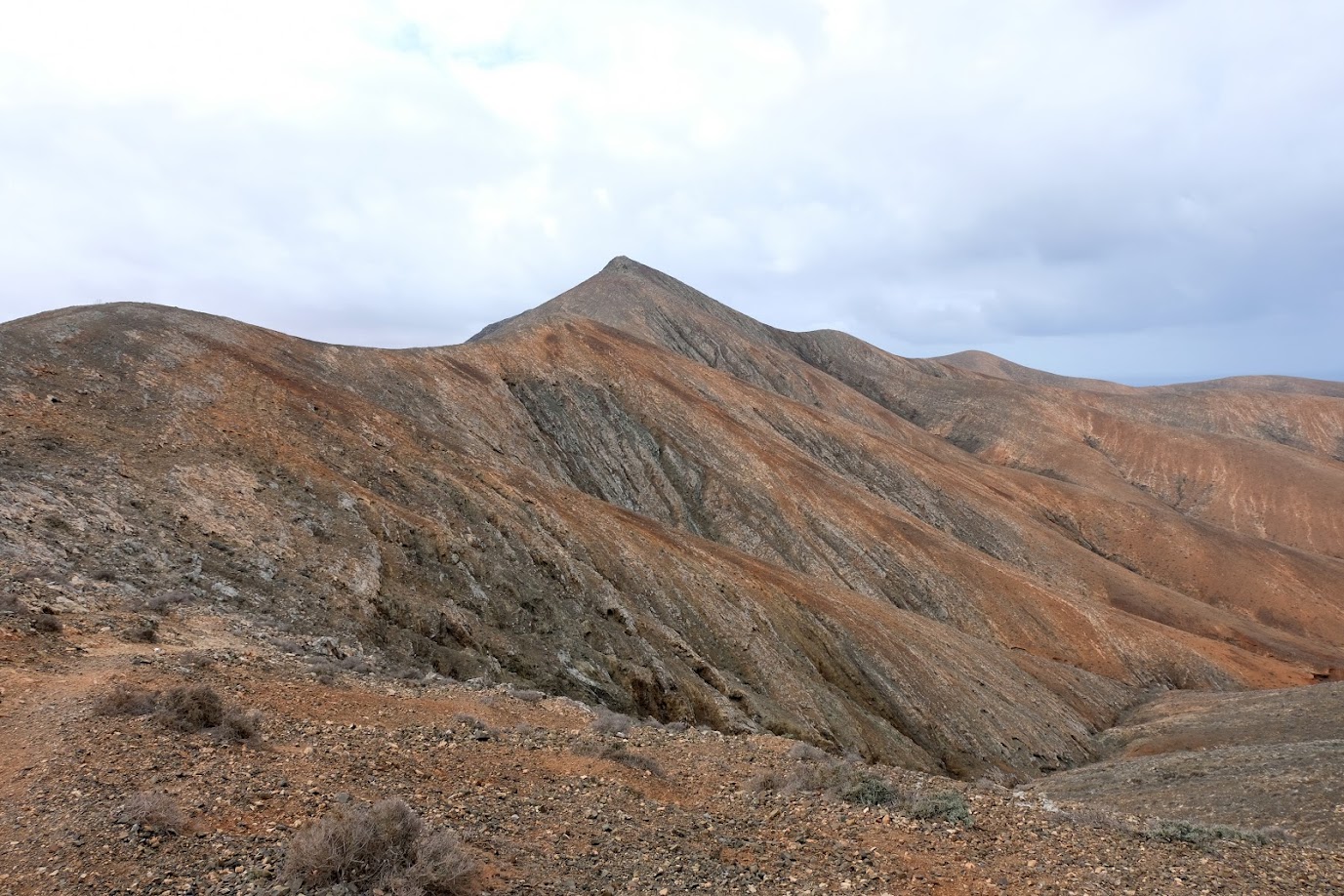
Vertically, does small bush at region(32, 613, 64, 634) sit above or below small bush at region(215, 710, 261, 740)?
above

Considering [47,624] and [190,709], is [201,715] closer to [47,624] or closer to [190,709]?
[190,709]

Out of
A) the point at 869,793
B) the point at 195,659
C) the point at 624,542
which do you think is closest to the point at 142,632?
the point at 195,659

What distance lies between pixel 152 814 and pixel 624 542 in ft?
76.8

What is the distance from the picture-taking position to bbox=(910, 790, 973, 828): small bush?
942 centimetres

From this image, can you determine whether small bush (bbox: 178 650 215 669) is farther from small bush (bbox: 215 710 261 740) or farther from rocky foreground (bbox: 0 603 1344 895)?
small bush (bbox: 215 710 261 740)

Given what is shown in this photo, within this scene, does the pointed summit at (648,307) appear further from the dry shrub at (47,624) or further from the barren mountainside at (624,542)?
the dry shrub at (47,624)

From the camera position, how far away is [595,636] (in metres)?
23.0

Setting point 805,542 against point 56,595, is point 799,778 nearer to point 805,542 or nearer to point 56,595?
point 56,595

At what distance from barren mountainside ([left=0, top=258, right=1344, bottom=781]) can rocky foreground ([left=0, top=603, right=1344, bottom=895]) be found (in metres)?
4.45

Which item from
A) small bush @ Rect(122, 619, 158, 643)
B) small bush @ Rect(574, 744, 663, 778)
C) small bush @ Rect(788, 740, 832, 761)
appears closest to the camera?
small bush @ Rect(574, 744, 663, 778)

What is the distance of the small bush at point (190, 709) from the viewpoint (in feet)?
28.3

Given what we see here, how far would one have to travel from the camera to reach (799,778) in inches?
406

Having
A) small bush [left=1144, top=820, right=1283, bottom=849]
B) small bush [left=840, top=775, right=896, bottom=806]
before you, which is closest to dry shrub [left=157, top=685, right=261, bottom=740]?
small bush [left=840, top=775, right=896, bottom=806]

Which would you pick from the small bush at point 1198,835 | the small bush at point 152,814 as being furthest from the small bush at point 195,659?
the small bush at point 1198,835
